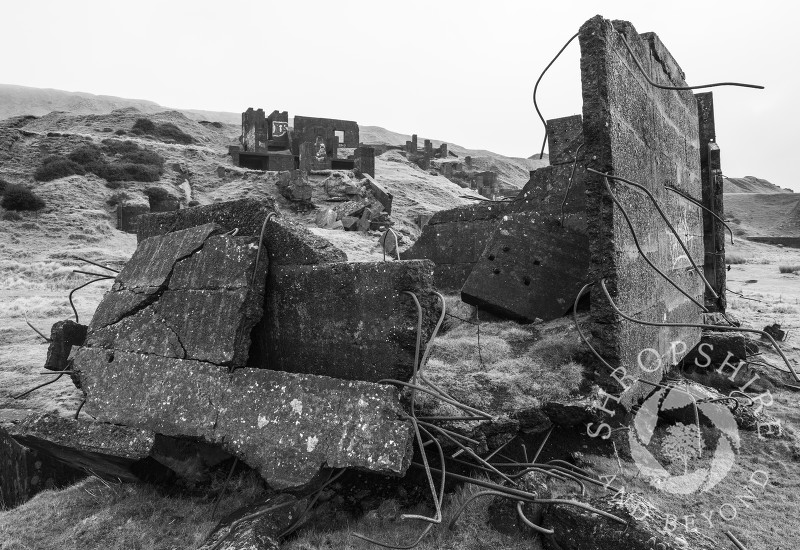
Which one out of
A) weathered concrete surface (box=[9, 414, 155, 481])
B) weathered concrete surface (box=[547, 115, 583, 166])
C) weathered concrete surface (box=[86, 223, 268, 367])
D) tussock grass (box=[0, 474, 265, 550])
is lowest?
tussock grass (box=[0, 474, 265, 550])

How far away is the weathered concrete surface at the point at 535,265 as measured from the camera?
5812 millimetres

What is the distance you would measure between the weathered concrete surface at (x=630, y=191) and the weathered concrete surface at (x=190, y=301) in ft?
8.77

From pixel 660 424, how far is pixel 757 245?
30.8 metres

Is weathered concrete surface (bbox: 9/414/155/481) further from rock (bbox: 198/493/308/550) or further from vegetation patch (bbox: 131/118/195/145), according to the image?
vegetation patch (bbox: 131/118/195/145)

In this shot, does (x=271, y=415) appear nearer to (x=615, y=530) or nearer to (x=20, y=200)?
(x=615, y=530)

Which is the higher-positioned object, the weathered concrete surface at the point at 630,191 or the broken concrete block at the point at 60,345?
the weathered concrete surface at the point at 630,191

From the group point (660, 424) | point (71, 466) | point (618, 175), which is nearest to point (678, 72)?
point (618, 175)

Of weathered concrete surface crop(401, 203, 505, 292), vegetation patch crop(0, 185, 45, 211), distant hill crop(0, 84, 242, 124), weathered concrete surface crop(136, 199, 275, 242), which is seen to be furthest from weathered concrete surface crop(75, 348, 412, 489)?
distant hill crop(0, 84, 242, 124)

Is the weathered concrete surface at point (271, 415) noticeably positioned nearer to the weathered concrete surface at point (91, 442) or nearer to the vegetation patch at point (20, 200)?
Answer: the weathered concrete surface at point (91, 442)

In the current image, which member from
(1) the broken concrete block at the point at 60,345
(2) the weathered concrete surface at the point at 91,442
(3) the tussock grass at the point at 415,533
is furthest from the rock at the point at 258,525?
(1) the broken concrete block at the point at 60,345

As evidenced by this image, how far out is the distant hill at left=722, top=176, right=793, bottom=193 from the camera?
3199 inches

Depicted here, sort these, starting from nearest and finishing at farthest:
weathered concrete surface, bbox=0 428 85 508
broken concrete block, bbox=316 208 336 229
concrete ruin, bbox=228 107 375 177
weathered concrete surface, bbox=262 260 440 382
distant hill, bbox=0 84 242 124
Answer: weathered concrete surface, bbox=262 260 440 382 → weathered concrete surface, bbox=0 428 85 508 → broken concrete block, bbox=316 208 336 229 → concrete ruin, bbox=228 107 375 177 → distant hill, bbox=0 84 242 124

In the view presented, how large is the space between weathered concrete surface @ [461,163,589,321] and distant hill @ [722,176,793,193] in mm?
88914

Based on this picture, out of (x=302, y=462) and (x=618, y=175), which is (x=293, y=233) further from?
(x=618, y=175)
